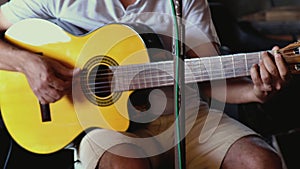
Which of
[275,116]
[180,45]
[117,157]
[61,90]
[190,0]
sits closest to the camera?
[180,45]

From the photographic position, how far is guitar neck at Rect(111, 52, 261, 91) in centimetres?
127

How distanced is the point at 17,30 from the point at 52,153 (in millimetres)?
340

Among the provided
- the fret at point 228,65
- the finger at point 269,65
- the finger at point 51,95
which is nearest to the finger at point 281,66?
the finger at point 269,65

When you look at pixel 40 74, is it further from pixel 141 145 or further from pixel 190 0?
pixel 190 0

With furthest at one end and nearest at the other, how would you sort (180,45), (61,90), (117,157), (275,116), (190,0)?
(275,116) < (190,0) < (61,90) < (117,157) < (180,45)

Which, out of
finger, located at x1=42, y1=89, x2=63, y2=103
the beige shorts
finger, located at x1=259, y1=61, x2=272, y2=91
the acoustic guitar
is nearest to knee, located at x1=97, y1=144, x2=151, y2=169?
the beige shorts

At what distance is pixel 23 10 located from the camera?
1.44 m

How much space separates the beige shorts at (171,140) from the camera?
1262mm

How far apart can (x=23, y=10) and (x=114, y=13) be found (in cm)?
25

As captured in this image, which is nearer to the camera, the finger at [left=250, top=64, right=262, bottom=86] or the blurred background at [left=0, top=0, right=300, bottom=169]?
the finger at [left=250, top=64, right=262, bottom=86]

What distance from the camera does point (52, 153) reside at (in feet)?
4.62

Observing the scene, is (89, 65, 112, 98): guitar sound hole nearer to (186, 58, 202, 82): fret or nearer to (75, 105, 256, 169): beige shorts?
(75, 105, 256, 169): beige shorts

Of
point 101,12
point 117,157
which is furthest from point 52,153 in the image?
point 101,12

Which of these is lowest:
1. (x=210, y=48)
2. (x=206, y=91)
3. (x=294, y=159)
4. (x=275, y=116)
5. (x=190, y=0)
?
(x=294, y=159)
